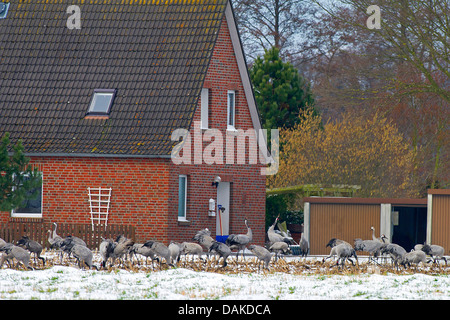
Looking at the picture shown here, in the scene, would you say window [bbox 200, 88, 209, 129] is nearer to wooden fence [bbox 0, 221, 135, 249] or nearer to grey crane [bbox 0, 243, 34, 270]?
wooden fence [bbox 0, 221, 135, 249]

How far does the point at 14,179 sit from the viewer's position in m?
28.0

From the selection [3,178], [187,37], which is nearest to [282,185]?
[187,37]

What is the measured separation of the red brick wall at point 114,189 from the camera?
31.4m

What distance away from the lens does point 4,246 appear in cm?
2309

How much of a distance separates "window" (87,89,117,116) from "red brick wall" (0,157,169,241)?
1.58m

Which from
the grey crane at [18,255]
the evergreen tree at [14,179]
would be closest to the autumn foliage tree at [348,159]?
the evergreen tree at [14,179]

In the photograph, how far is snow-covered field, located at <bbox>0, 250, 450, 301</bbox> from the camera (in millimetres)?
17812

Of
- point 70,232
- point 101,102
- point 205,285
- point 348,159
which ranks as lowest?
point 205,285

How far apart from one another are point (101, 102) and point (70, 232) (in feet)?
14.6

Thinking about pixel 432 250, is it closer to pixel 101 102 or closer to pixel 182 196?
pixel 182 196

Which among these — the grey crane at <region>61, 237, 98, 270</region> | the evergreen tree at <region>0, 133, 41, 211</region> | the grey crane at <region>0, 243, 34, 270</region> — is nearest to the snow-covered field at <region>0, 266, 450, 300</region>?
the grey crane at <region>61, 237, 98, 270</region>

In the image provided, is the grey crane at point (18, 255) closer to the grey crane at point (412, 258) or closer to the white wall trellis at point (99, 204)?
the grey crane at point (412, 258)

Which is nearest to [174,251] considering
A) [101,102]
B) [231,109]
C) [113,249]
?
[113,249]

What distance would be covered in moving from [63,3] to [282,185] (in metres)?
12.0
